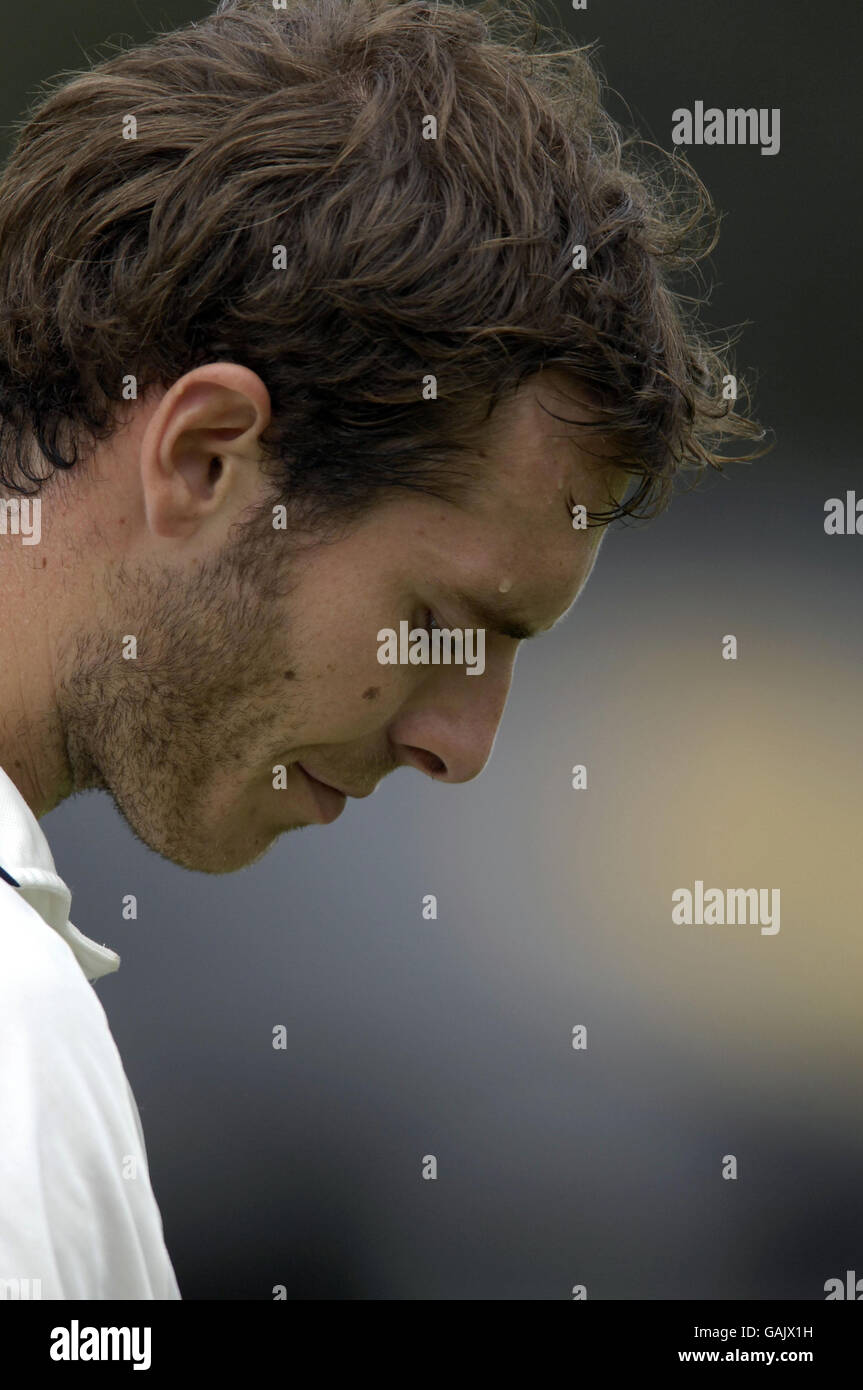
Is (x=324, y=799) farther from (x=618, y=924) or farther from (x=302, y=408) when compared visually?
(x=618, y=924)

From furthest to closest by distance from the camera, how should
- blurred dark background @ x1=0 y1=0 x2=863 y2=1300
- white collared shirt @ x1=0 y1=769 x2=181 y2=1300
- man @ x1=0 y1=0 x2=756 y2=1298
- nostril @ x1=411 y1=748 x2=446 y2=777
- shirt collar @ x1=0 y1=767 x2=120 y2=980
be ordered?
blurred dark background @ x1=0 y1=0 x2=863 y2=1300 < nostril @ x1=411 y1=748 x2=446 y2=777 < man @ x1=0 y1=0 x2=756 y2=1298 < shirt collar @ x1=0 y1=767 x2=120 y2=980 < white collared shirt @ x1=0 y1=769 x2=181 y2=1300

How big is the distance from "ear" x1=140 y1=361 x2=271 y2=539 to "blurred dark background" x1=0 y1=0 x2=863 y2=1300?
1.90 meters

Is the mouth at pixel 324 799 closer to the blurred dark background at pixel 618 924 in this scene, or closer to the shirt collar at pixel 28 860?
the shirt collar at pixel 28 860

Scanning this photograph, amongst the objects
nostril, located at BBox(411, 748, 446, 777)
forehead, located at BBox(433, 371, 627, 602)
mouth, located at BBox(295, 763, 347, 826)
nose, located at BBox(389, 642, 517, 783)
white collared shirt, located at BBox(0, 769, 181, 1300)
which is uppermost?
forehead, located at BBox(433, 371, 627, 602)

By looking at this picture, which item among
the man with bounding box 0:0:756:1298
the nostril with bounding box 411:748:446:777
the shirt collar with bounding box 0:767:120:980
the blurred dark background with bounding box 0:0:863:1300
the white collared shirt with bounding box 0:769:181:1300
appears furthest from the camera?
the blurred dark background with bounding box 0:0:863:1300

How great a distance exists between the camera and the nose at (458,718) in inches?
38.8

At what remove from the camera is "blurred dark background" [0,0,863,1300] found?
2.63 m

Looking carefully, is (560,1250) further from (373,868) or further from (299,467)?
(299,467)

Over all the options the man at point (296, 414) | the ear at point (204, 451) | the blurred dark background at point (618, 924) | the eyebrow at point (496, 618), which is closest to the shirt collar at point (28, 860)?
the man at point (296, 414)

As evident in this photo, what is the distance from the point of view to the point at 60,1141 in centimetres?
59

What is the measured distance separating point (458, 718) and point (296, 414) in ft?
0.78

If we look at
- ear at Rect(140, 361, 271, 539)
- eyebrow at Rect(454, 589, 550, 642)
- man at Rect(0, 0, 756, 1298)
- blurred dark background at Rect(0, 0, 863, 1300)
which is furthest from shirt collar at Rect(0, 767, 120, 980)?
blurred dark background at Rect(0, 0, 863, 1300)

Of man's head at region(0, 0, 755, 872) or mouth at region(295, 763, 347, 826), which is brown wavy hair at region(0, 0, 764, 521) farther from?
mouth at region(295, 763, 347, 826)

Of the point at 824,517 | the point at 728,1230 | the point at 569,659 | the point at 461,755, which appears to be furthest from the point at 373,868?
the point at 461,755
